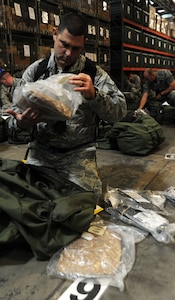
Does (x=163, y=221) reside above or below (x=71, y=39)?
below

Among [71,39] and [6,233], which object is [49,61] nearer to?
[71,39]

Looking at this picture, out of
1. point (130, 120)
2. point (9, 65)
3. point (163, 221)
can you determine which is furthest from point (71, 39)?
point (9, 65)

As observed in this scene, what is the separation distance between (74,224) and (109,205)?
0.48 metres

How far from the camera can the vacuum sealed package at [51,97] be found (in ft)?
3.89

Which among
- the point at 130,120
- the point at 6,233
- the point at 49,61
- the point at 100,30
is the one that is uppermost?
the point at 100,30

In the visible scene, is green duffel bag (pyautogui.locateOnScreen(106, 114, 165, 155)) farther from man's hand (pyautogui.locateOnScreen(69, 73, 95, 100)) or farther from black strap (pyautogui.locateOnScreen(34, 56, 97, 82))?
man's hand (pyautogui.locateOnScreen(69, 73, 95, 100))

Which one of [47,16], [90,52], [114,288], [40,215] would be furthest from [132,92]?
[114,288]

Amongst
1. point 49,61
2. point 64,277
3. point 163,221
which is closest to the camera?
point 64,277

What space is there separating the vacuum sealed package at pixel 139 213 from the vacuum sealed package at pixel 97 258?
126 millimetres

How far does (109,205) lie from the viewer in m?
1.65

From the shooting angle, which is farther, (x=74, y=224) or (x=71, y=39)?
(x=71, y=39)

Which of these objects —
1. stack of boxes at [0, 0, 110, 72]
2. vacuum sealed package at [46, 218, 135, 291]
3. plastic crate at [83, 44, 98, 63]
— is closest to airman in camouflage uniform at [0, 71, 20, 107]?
stack of boxes at [0, 0, 110, 72]

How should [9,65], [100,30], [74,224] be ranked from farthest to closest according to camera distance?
[100,30] < [9,65] < [74,224]

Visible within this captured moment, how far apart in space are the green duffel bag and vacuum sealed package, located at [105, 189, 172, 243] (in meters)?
1.01
